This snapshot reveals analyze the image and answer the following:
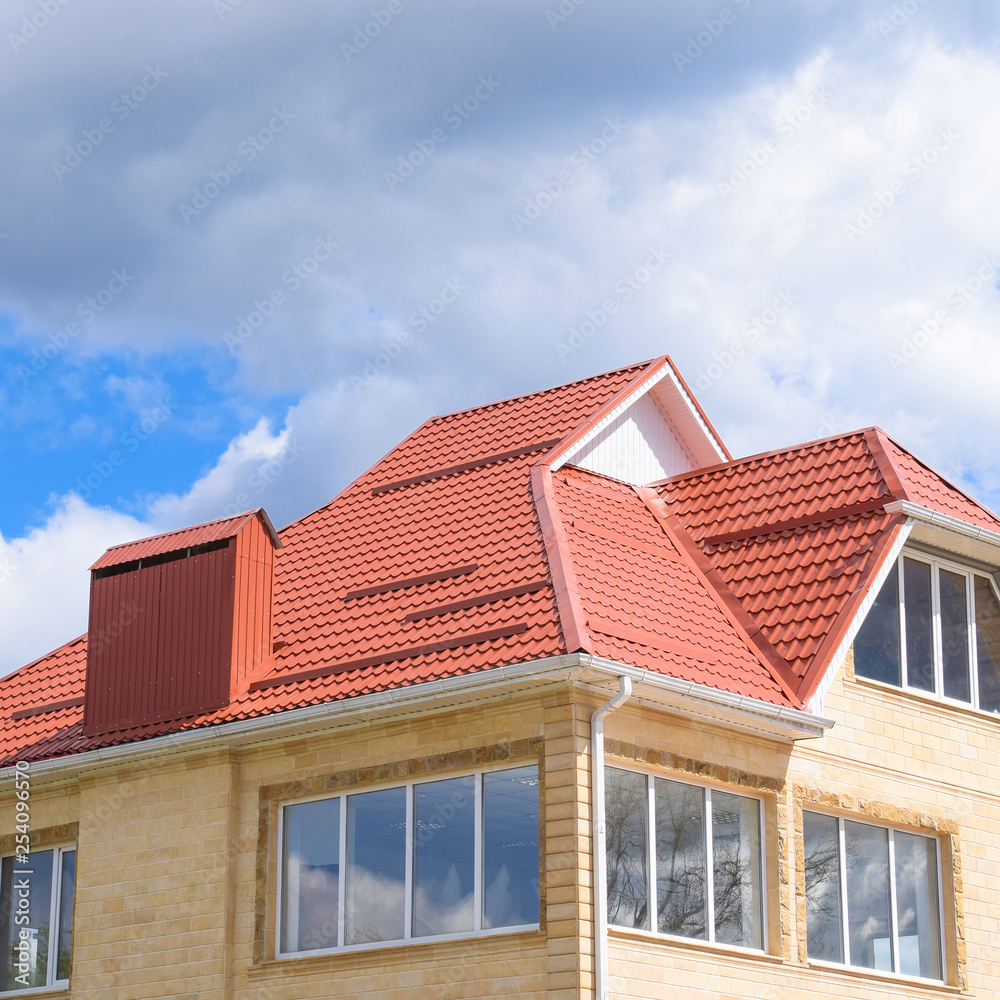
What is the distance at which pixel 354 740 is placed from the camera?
52.8 ft

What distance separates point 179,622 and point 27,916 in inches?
169

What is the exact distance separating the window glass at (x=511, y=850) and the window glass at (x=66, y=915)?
5953 mm

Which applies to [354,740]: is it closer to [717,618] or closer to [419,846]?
[419,846]

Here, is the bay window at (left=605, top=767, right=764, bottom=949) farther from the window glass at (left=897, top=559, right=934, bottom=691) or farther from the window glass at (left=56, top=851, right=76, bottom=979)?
the window glass at (left=56, top=851, right=76, bottom=979)

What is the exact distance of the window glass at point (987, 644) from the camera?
63.5ft

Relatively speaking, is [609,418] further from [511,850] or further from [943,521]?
[511,850]

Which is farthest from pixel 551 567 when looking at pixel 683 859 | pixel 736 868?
pixel 736 868

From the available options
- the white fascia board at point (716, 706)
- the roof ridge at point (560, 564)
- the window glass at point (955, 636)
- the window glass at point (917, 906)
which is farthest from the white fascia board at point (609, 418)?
the window glass at point (917, 906)

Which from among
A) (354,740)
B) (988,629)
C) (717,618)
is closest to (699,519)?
(717,618)

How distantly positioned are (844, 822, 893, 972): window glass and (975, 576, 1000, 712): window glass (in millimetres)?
2952

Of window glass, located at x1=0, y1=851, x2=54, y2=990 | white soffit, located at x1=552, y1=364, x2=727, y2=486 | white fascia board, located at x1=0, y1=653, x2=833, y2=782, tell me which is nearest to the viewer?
white fascia board, located at x1=0, y1=653, x2=833, y2=782

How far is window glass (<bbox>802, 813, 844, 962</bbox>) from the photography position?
1648 centimetres

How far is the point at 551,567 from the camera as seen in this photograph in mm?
16016

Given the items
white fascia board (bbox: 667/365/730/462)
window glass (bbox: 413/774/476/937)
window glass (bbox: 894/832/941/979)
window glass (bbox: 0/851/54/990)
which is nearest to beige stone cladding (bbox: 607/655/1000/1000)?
window glass (bbox: 894/832/941/979)
